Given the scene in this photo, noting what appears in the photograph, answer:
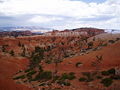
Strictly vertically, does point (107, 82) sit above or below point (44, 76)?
above

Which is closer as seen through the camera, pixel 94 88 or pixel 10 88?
pixel 10 88

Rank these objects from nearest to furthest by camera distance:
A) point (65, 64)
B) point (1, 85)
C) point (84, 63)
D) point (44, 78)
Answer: point (1, 85)
point (44, 78)
point (84, 63)
point (65, 64)

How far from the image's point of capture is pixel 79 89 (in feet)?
77.8

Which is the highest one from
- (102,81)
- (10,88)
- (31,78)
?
(10,88)

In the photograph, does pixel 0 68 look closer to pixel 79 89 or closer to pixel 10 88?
pixel 79 89

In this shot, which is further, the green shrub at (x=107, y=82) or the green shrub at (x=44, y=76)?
the green shrub at (x=44, y=76)

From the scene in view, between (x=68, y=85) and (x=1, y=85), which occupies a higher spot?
(x=1, y=85)

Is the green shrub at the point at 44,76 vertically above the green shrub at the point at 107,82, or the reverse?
the green shrub at the point at 107,82

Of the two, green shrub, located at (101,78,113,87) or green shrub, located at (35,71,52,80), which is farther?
green shrub, located at (35,71,52,80)

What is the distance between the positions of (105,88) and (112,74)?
4.73 meters

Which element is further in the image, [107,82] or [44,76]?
[44,76]

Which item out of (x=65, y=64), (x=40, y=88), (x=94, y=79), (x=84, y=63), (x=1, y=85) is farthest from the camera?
(x=65, y=64)

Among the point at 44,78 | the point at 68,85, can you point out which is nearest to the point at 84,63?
the point at 44,78

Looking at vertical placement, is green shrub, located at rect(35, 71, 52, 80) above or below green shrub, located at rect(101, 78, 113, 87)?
below
